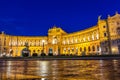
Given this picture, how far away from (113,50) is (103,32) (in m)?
10.2

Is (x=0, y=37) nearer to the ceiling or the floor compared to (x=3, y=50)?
nearer to the ceiling

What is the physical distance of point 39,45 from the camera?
116m

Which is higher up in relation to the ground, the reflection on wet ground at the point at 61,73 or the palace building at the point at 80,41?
the palace building at the point at 80,41

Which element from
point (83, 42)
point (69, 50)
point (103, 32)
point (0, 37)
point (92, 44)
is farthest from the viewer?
point (0, 37)

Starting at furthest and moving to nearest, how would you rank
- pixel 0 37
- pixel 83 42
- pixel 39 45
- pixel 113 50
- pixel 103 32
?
pixel 39 45, pixel 0 37, pixel 83 42, pixel 103 32, pixel 113 50

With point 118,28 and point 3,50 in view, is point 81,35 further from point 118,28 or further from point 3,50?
point 3,50

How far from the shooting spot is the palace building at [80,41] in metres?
66.4

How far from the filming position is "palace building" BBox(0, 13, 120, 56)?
66375 millimetres

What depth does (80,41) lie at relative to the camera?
303 feet

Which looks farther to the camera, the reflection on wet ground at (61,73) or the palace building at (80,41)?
the palace building at (80,41)

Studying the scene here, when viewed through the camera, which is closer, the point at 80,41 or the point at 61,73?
the point at 61,73

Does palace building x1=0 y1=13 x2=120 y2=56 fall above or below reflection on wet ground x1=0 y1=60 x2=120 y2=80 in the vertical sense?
above

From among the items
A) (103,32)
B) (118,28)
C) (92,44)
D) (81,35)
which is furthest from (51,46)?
(118,28)

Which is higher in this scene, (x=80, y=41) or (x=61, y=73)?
(x=80, y=41)
